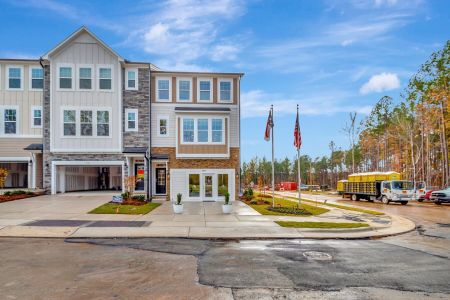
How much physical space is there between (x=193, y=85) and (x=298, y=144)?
11268mm

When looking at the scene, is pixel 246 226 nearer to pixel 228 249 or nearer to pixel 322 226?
pixel 322 226

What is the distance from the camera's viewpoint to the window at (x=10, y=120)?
29469 millimetres

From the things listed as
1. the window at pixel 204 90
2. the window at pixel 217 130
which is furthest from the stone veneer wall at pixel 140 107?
the window at pixel 217 130

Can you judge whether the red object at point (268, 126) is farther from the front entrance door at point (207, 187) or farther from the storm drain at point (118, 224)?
the storm drain at point (118, 224)

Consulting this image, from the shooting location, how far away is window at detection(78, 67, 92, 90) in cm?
2847

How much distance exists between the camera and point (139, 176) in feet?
98.0

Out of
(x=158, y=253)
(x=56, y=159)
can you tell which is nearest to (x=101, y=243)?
(x=158, y=253)

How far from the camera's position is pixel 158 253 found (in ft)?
34.8

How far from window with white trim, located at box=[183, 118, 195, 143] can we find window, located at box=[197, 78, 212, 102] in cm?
230

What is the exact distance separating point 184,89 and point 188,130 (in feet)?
11.4

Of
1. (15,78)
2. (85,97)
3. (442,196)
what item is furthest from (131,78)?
(442,196)

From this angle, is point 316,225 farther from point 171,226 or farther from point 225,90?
point 225,90

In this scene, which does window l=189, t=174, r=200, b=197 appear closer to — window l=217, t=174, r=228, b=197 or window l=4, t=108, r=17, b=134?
window l=217, t=174, r=228, b=197

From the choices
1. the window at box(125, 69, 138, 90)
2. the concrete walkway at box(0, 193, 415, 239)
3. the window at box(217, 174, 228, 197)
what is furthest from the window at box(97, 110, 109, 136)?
the window at box(217, 174, 228, 197)
